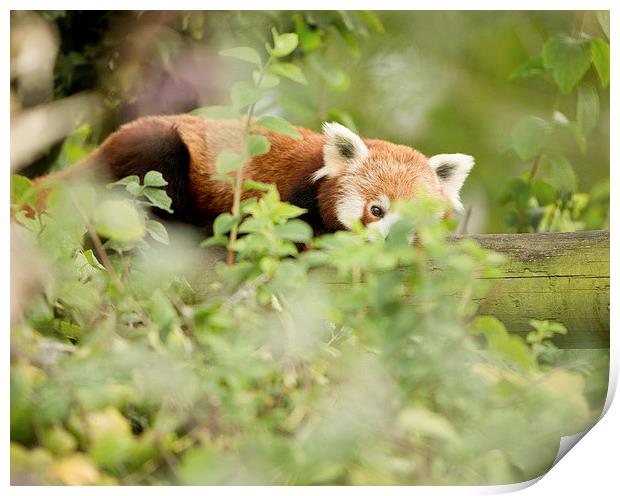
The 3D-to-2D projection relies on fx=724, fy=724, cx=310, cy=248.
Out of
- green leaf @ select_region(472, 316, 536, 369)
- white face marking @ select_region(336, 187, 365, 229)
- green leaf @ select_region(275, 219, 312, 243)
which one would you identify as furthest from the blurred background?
green leaf @ select_region(472, 316, 536, 369)

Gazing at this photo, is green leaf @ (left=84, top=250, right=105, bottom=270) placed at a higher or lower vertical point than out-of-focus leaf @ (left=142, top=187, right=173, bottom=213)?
lower

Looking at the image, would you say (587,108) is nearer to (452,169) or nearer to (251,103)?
(452,169)

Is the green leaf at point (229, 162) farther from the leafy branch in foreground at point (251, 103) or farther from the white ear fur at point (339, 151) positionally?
the white ear fur at point (339, 151)

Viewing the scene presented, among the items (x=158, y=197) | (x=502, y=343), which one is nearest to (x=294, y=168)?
(x=158, y=197)

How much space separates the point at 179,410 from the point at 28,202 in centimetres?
63

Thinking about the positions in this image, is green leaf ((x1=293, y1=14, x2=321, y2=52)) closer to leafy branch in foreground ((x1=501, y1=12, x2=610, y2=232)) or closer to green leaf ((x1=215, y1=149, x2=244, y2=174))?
green leaf ((x1=215, y1=149, x2=244, y2=174))

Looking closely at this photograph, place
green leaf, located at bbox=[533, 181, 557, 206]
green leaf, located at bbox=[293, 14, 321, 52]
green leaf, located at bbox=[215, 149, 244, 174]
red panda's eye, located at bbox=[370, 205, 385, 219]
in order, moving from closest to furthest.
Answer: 1. green leaf, located at bbox=[215, 149, 244, 174]
2. green leaf, located at bbox=[293, 14, 321, 52]
3. green leaf, located at bbox=[533, 181, 557, 206]
4. red panda's eye, located at bbox=[370, 205, 385, 219]

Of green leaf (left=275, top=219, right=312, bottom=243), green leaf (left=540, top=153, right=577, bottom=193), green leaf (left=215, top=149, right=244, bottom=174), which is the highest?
green leaf (left=215, top=149, right=244, bottom=174)

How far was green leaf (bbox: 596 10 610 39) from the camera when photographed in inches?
65.6

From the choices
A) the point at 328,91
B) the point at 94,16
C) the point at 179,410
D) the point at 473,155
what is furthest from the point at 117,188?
the point at 473,155

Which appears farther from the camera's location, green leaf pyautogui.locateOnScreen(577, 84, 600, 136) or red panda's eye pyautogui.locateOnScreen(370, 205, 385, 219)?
red panda's eye pyautogui.locateOnScreen(370, 205, 385, 219)

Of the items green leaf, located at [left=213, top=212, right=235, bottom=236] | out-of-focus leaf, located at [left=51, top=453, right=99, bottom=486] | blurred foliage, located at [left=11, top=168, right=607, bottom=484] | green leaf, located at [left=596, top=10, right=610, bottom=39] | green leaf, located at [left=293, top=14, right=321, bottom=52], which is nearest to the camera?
blurred foliage, located at [left=11, top=168, right=607, bottom=484]

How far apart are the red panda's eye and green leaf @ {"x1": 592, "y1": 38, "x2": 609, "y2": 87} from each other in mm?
636

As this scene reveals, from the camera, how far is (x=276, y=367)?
1.28m
